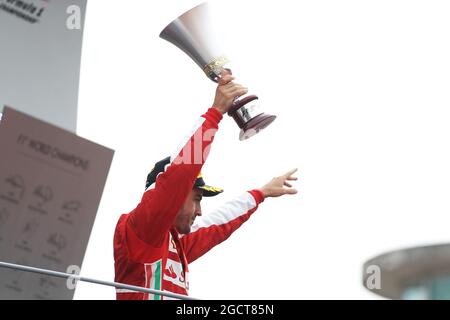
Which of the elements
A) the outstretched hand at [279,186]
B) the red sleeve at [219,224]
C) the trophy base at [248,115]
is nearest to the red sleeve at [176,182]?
the trophy base at [248,115]

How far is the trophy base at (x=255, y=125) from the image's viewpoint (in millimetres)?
3137

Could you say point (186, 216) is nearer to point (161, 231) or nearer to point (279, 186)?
point (161, 231)

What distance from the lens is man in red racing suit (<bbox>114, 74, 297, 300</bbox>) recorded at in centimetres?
284

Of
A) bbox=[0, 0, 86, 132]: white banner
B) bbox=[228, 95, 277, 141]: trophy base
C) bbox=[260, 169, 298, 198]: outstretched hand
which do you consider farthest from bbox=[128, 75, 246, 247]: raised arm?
bbox=[260, 169, 298, 198]: outstretched hand

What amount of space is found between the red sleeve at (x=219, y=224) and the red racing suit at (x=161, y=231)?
0.94 ft

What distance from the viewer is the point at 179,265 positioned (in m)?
3.26

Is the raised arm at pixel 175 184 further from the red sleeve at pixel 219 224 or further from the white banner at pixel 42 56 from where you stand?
the red sleeve at pixel 219 224

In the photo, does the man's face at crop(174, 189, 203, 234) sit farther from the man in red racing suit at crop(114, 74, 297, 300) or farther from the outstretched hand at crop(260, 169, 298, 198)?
the outstretched hand at crop(260, 169, 298, 198)

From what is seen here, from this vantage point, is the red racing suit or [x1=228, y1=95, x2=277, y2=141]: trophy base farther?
[x1=228, y1=95, x2=277, y2=141]: trophy base

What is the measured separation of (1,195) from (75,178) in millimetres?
177

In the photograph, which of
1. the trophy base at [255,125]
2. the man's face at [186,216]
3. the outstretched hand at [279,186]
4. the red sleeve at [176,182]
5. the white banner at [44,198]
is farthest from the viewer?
the outstretched hand at [279,186]

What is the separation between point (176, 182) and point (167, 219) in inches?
5.1
